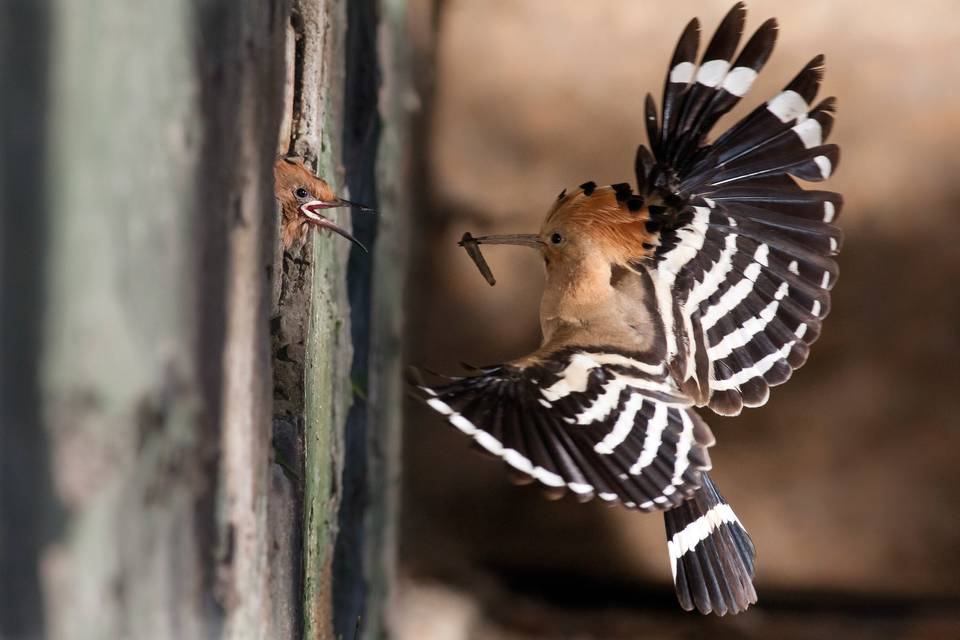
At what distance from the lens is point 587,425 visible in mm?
854

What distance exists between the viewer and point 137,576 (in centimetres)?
60

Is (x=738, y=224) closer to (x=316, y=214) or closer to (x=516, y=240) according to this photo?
(x=516, y=240)

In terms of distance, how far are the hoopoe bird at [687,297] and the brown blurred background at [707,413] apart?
70cm

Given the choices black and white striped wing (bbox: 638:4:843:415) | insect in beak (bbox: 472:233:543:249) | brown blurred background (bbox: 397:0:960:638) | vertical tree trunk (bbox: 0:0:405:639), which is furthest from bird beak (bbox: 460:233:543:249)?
brown blurred background (bbox: 397:0:960:638)

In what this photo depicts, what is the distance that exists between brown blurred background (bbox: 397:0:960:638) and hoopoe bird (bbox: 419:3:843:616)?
70cm

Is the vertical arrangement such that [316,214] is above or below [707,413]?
above

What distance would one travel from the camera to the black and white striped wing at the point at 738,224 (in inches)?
36.8

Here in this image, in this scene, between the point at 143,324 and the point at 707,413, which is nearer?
the point at 143,324

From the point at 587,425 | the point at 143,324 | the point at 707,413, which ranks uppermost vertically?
the point at 143,324

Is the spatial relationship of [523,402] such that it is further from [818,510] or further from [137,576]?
[818,510]

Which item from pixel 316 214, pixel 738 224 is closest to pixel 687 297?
pixel 738 224

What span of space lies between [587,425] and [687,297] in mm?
228

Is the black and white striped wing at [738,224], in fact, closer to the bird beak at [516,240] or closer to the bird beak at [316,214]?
the bird beak at [516,240]

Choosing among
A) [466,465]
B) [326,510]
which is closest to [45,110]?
[326,510]
